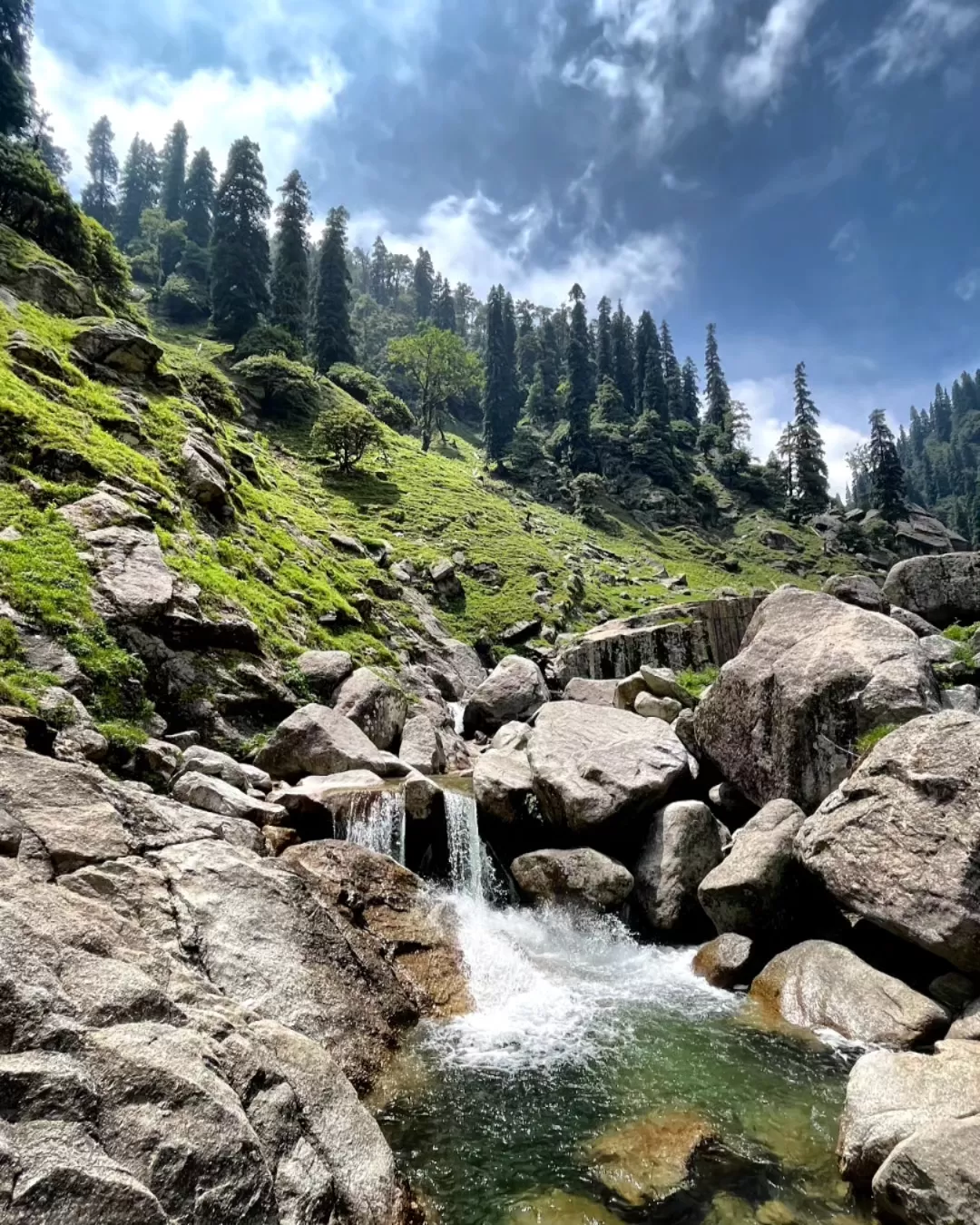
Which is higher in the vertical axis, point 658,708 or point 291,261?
point 291,261

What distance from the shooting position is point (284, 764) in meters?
17.7

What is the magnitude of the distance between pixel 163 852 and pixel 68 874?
1703 mm

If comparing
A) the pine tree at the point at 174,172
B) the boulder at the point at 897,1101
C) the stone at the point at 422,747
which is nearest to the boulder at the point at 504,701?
the stone at the point at 422,747

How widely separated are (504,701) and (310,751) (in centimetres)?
1268

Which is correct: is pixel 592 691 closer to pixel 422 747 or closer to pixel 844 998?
pixel 422 747

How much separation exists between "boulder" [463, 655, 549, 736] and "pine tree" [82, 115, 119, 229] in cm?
13069

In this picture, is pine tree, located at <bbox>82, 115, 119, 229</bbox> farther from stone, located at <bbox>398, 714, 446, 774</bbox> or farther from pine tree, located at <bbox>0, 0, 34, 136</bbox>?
stone, located at <bbox>398, 714, 446, 774</bbox>

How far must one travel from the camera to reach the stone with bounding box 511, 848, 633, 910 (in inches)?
596

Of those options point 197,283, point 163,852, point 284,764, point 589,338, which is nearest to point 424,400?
point 197,283

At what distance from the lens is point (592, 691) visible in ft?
86.8

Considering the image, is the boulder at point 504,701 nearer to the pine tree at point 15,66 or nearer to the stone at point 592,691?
the stone at point 592,691

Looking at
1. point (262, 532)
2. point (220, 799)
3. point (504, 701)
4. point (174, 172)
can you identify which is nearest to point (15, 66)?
point (174, 172)

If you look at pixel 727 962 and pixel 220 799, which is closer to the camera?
pixel 727 962

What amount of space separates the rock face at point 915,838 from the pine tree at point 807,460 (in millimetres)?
95569
